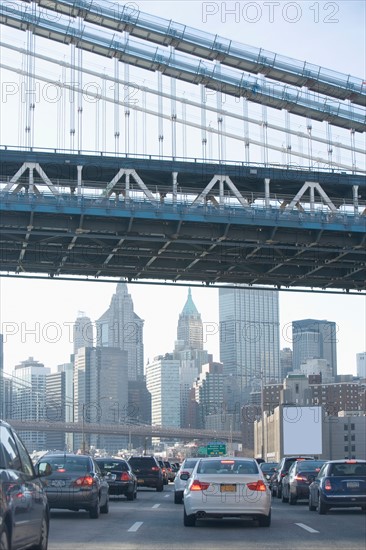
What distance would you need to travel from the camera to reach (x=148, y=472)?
151 ft

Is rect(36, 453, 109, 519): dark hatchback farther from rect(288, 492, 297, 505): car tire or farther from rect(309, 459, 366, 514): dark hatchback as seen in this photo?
rect(288, 492, 297, 505): car tire

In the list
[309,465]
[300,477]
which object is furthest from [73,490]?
[309,465]

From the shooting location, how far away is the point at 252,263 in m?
59.2

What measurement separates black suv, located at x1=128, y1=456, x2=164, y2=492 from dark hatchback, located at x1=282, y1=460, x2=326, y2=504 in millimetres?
13257

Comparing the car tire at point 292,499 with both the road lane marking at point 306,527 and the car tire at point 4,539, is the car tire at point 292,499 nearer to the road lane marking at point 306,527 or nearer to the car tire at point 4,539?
the road lane marking at point 306,527

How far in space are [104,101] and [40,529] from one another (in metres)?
59.4

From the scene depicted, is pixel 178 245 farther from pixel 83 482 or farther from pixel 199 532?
pixel 199 532

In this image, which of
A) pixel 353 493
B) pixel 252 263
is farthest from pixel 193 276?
pixel 353 493

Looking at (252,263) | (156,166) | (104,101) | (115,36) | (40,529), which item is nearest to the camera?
(40,529)

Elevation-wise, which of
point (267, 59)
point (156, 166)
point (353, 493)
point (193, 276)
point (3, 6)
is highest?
point (3, 6)

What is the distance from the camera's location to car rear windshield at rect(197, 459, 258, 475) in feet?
67.5

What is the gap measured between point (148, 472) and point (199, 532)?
27.1 metres

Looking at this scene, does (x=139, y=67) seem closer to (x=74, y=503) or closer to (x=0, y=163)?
(x=0, y=163)

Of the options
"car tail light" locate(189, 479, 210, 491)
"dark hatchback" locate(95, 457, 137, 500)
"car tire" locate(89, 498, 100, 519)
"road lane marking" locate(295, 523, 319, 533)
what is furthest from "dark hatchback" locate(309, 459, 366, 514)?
"dark hatchback" locate(95, 457, 137, 500)
